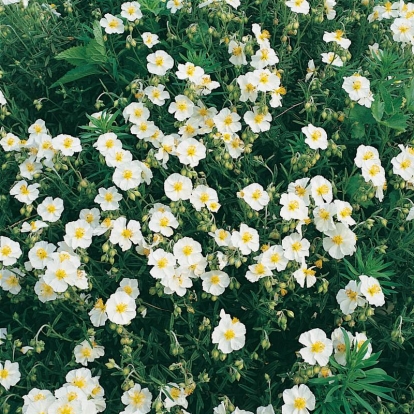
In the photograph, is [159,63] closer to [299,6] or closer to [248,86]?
[248,86]

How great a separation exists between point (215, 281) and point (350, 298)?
640 mm

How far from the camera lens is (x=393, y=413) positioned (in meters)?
2.87

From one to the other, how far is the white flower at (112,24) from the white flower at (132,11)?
2.5 inches

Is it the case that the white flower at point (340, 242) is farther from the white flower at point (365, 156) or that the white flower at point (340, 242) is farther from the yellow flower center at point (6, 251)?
the yellow flower center at point (6, 251)

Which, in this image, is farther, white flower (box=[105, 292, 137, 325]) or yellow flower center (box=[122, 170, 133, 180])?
yellow flower center (box=[122, 170, 133, 180])

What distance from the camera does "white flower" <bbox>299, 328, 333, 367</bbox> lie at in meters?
2.64

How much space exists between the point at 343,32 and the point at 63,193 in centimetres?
191

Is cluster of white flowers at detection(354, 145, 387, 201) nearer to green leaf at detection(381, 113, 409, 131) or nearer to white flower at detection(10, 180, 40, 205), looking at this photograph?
green leaf at detection(381, 113, 409, 131)

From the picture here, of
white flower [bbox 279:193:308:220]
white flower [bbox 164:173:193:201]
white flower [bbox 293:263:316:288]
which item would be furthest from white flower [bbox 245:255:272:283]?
white flower [bbox 164:173:193:201]

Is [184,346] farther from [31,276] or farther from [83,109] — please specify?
[83,109]

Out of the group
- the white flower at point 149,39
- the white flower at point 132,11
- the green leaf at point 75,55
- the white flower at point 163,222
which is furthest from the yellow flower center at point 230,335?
the white flower at point 132,11

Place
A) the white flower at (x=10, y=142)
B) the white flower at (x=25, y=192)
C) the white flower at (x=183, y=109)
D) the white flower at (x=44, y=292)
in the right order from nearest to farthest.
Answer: the white flower at (x=44, y=292) < the white flower at (x=25, y=192) < the white flower at (x=183, y=109) < the white flower at (x=10, y=142)

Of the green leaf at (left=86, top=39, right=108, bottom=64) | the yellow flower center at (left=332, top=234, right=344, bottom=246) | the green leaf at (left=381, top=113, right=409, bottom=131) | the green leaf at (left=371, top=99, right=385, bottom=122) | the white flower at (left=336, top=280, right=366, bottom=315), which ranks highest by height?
the green leaf at (left=86, top=39, right=108, bottom=64)

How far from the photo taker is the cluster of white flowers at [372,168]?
294cm
